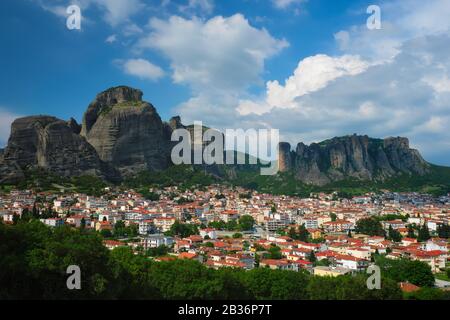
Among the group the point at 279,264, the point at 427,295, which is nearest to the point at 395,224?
the point at 279,264

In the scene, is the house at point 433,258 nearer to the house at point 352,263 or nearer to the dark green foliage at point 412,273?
the house at point 352,263

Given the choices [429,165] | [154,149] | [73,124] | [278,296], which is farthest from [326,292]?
[429,165]

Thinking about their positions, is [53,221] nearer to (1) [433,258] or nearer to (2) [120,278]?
(2) [120,278]

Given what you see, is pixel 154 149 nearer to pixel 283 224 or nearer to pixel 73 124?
pixel 73 124

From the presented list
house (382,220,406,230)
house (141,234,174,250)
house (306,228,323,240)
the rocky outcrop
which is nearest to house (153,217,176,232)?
house (141,234,174,250)

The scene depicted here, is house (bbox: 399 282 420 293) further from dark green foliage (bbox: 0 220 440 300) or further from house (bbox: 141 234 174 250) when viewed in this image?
house (bbox: 141 234 174 250)
